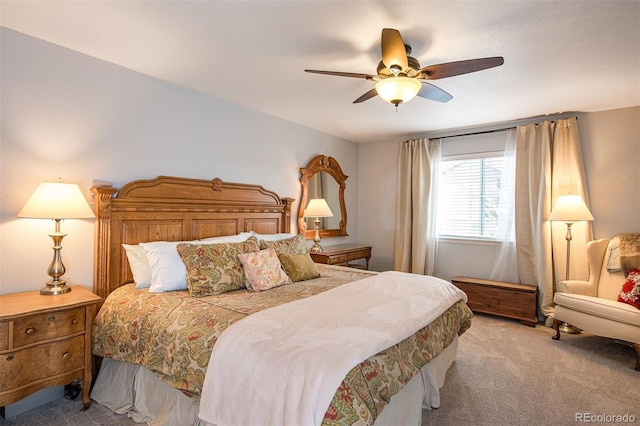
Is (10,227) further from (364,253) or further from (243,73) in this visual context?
(364,253)

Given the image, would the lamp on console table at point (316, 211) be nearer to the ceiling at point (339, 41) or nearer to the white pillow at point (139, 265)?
the ceiling at point (339, 41)

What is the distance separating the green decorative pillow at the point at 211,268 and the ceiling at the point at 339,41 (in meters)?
1.49

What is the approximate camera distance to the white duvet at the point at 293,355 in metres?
1.30

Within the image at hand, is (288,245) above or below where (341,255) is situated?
above

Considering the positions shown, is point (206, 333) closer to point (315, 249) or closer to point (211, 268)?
point (211, 268)

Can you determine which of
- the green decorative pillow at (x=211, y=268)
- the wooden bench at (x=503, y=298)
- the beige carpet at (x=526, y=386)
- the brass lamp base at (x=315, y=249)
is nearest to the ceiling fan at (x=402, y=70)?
the green decorative pillow at (x=211, y=268)

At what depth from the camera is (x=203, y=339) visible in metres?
1.73

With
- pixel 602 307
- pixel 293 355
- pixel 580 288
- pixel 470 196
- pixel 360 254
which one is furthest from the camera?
pixel 360 254

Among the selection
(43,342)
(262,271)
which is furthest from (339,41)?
(43,342)

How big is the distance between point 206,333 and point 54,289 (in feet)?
4.20

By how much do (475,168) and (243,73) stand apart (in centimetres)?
346


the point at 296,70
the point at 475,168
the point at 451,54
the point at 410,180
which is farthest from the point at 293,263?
the point at 475,168

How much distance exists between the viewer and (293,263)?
2898 mm

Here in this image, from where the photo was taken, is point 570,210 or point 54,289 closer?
point 54,289
